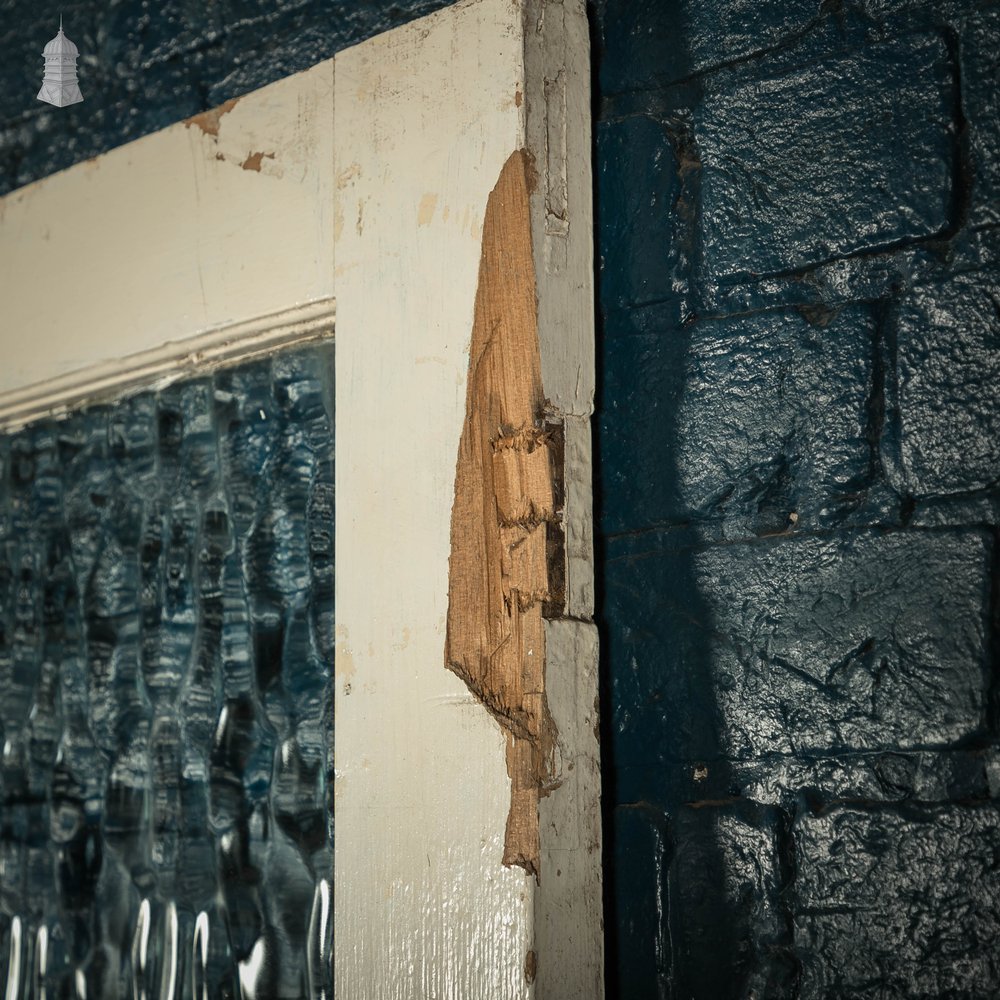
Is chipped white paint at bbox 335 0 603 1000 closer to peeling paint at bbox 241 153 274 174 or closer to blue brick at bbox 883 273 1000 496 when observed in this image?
peeling paint at bbox 241 153 274 174

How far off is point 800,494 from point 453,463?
0.27 m

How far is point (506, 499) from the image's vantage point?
36.2 inches

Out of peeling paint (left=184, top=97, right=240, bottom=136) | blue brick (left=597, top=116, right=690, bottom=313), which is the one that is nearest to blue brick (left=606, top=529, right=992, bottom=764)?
blue brick (left=597, top=116, right=690, bottom=313)

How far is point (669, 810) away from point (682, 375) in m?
0.35

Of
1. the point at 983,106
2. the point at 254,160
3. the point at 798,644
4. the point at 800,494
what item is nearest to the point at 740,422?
the point at 800,494

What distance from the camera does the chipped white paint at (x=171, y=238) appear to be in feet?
3.54

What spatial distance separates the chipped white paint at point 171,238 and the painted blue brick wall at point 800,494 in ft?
0.88

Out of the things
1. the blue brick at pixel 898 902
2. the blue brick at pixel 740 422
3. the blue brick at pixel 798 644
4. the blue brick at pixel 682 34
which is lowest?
the blue brick at pixel 898 902

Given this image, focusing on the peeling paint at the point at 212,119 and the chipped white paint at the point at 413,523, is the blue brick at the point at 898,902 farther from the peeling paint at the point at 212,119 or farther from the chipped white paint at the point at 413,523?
the peeling paint at the point at 212,119

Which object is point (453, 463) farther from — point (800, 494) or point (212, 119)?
point (212, 119)

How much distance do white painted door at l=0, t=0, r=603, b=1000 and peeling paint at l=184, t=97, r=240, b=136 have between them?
0.17 ft

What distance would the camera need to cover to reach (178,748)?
113 cm

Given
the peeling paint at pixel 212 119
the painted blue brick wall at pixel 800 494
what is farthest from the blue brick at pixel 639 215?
the peeling paint at pixel 212 119

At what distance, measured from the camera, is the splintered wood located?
89cm
